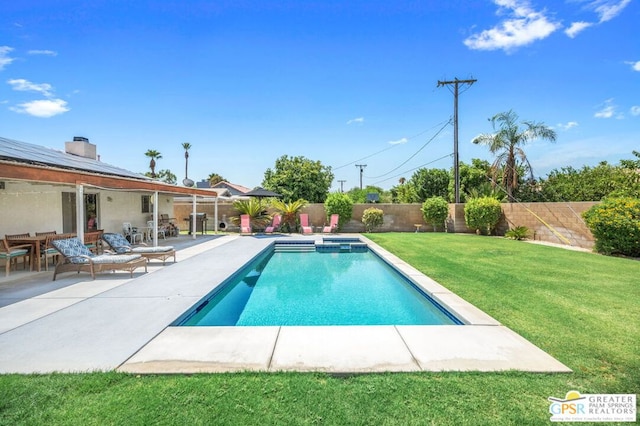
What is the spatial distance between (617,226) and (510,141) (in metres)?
11.6

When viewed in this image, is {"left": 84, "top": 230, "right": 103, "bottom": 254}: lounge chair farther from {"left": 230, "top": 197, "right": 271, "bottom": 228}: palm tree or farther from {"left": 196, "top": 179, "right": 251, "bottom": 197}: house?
{"left": 196, "top": 179, "right": 251, "bottom": 197}: house

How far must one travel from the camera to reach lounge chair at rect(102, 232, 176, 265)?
8.89 metres

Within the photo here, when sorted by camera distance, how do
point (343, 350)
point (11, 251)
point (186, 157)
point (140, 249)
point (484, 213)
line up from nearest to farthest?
point (343, 350)
point (11, 251)
point (140, 249)
point (484, 213)
point (186, 157)

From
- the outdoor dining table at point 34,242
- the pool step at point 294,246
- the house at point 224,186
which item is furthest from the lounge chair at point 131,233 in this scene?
the house at point 224,186

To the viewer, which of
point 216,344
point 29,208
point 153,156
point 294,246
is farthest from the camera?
point 153,156

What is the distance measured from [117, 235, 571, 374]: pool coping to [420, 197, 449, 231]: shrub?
15139mm

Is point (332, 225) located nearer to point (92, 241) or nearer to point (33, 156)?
point (92, 241)

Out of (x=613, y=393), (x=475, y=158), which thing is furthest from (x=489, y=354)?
(x=475, y=158)

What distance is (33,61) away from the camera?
12758 millimetres

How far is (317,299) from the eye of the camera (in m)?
6.78

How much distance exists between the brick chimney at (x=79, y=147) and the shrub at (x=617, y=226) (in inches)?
874

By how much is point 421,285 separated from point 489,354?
2990 mm

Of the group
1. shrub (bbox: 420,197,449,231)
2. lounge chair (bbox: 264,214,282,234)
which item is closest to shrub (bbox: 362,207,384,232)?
shrub (bbox: 420,197,449,231)

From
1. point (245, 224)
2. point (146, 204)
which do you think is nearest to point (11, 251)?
point (146, 204)
